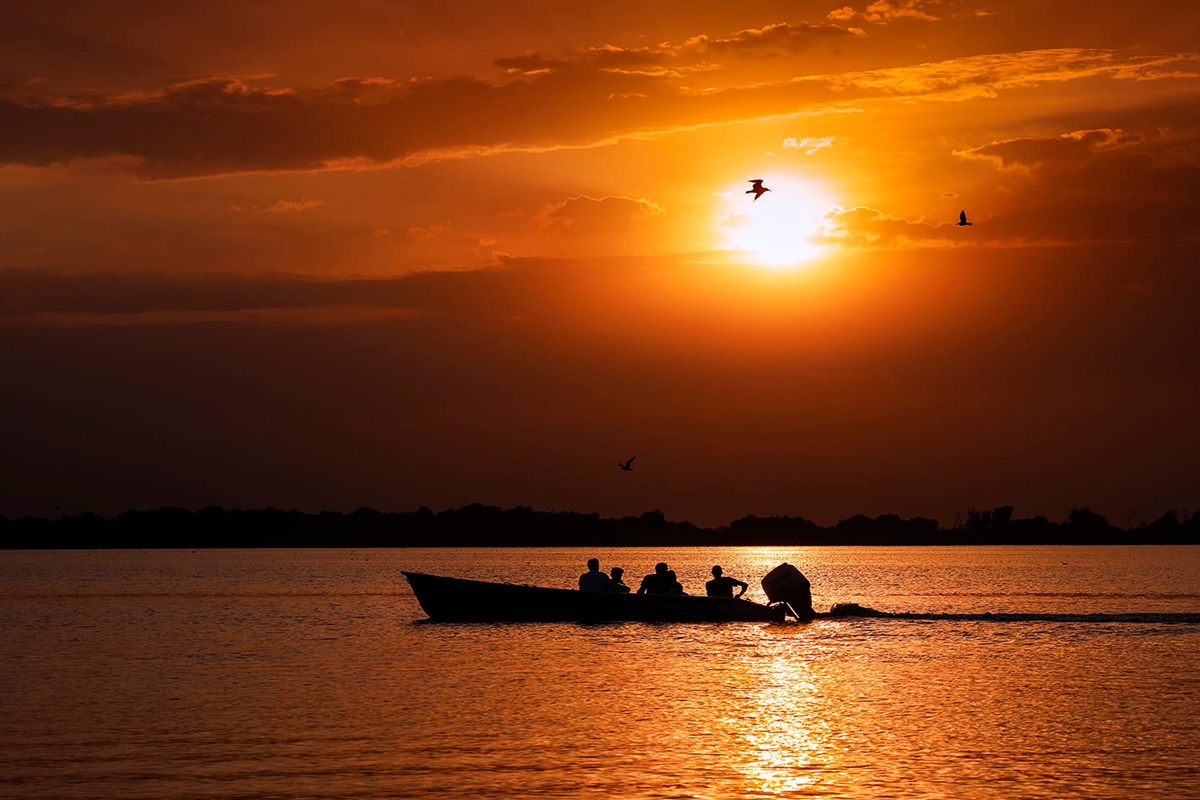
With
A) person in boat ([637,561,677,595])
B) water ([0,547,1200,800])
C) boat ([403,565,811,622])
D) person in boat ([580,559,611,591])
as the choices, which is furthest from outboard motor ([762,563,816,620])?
person in boat ([580,559,611,591])

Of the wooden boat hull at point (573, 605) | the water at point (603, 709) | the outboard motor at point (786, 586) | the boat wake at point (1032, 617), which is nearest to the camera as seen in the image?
the water at point (603, 709)

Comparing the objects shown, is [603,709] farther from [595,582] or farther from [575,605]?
[575,605]

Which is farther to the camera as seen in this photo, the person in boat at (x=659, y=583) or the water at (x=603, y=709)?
the person in boat at (x=659, y=583)

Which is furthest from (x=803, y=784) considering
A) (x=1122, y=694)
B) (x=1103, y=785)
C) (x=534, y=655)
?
(x=534, y=655)

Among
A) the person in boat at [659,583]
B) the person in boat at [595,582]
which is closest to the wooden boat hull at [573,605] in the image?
the person in boat at [595,582]

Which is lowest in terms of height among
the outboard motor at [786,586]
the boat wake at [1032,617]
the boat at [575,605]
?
the boat wake at [1032,617]

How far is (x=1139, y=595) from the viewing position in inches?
4099

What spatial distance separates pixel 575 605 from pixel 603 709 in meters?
19.8

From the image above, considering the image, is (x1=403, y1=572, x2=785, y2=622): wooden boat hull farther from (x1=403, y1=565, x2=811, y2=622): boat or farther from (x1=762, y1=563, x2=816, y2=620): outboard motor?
(x1=762, y1=563, x2=816, y2=620): outboard motor

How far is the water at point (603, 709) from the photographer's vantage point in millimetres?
26609

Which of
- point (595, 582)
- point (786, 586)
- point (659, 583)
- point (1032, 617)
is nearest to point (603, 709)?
point (595, 582)

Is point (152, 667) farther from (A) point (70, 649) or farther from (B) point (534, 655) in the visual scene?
(B) point (534, 655)

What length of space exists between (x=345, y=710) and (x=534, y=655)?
1583 cm

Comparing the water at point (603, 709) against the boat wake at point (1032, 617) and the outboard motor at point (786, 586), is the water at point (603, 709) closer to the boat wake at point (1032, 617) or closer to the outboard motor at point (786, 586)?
the boat wake at point (1032, 617)
